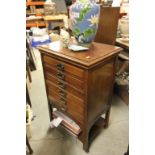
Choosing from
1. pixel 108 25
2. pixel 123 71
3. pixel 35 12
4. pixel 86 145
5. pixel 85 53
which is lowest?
pixel 86 145

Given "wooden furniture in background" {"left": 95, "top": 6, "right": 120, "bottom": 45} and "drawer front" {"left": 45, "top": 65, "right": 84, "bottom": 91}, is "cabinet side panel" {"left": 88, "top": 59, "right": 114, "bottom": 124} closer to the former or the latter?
"drawer front" {"left": 45, "top": 65, "right": 84, "bottom": 91}

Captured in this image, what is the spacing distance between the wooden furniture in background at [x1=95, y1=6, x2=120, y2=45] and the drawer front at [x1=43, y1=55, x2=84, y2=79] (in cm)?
57

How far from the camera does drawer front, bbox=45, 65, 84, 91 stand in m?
1.11

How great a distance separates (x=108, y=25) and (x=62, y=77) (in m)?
0.66

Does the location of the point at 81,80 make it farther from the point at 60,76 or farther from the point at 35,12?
the point at 35,12

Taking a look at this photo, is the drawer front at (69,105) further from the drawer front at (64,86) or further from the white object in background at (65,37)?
the white object in background at (65,37)

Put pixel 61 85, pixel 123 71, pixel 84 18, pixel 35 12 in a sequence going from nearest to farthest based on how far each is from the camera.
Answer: pixel 84 18, pixel 61 85, pixel 123 71, pixel 35 12

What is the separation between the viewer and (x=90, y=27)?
3.54 feet

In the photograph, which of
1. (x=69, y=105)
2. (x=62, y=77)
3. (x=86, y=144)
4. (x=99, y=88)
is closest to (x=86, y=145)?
(x=86, y=144)

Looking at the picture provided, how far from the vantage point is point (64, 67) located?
45.1 inches

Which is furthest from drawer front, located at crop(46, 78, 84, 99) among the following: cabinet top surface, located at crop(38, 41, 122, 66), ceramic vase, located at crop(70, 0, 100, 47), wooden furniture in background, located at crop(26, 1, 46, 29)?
wooden furniture in background, located at crop(26, 1, 46, 29)

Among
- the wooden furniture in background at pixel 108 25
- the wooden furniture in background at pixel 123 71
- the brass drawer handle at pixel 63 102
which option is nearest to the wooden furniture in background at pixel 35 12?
the wooden furniture in background at pixel 123 71
